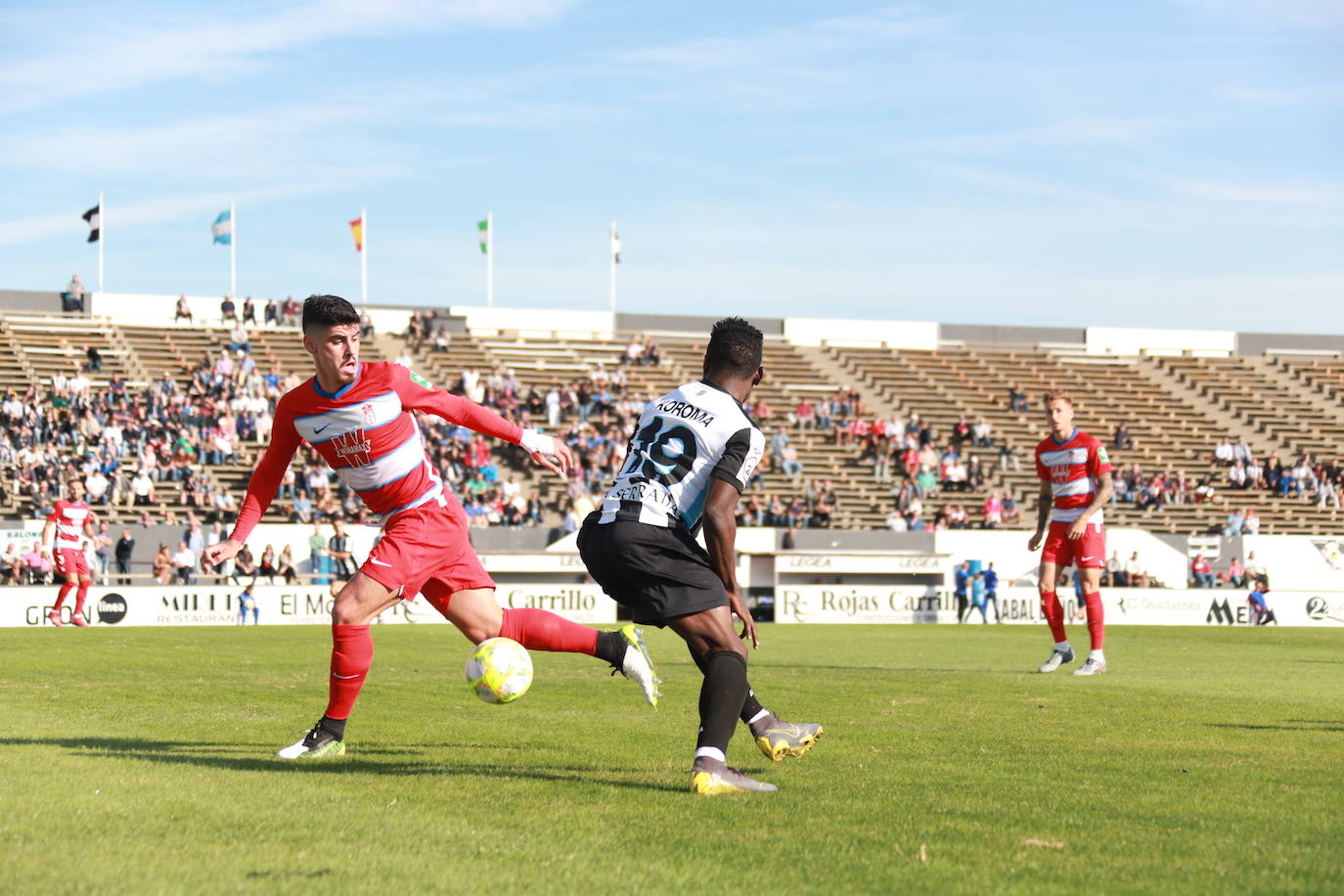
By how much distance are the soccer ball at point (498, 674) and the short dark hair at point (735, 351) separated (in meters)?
1.80

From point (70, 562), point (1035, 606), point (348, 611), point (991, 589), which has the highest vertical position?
point (348, 611)

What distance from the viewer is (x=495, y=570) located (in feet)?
116

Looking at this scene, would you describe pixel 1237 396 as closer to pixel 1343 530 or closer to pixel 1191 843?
pixel 1343 530

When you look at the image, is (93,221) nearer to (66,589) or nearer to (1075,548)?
(66,589)

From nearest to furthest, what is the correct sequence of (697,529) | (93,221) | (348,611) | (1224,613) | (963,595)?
(697,529)
(348,611)
(1224,613)
(963,595)
(93,221)

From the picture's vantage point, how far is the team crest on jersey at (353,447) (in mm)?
8023

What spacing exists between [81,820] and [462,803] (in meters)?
1.49

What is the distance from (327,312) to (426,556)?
4.57 ft

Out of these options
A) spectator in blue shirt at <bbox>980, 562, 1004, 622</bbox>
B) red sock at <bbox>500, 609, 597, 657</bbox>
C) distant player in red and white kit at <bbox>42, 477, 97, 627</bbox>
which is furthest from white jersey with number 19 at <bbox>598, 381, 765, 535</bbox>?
spectator in blue shirt at <bbox>980, 562, 1004, 622</bbox>

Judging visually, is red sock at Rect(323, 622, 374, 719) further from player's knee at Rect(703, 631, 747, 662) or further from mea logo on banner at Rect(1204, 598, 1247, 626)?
mea logo on banner at Rect(1204, 598, 1247, 626)

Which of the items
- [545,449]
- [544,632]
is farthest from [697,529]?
[544,632]

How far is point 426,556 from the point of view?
8.10m

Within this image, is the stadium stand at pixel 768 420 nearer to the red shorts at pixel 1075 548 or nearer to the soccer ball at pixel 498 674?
the red shorts at pixel 1075 548

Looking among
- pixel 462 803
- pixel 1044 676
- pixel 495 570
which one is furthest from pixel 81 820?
pixel 495 570
